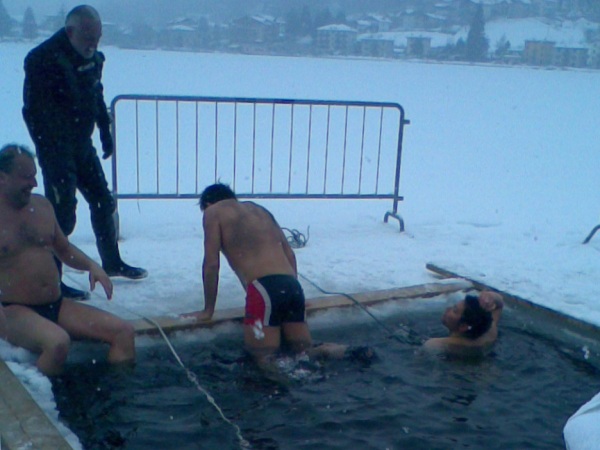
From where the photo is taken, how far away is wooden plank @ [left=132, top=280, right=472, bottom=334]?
432 centimetres

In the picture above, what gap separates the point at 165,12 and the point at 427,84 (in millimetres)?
80219

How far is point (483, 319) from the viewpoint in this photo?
4312 mm

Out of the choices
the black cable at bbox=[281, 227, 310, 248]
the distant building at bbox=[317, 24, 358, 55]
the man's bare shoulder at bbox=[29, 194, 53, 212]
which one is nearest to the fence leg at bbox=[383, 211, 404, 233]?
the black cable at bbox=[281, 227, 310, 248]

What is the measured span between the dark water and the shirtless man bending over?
207mm

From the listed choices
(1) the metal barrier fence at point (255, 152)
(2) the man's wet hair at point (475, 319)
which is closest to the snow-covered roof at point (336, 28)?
(1) the metal barrier fence at point (255, 152)

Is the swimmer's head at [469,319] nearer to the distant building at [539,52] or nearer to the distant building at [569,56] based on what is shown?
the distant building at [539,52]

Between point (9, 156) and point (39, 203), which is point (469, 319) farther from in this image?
point (9, 156)

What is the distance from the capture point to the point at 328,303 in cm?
491

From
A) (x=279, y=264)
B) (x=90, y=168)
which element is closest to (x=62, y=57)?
(x=90, y=168)

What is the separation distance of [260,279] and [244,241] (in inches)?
10.6

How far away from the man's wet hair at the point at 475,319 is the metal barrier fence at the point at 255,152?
298 cm

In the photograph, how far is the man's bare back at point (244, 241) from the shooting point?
13.7ft

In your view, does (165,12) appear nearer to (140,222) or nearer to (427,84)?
(427,84)

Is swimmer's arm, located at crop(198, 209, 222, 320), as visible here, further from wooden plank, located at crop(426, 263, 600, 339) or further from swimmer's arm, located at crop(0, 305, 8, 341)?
wooden plank, located at crop(426, 263, 600, 339)
